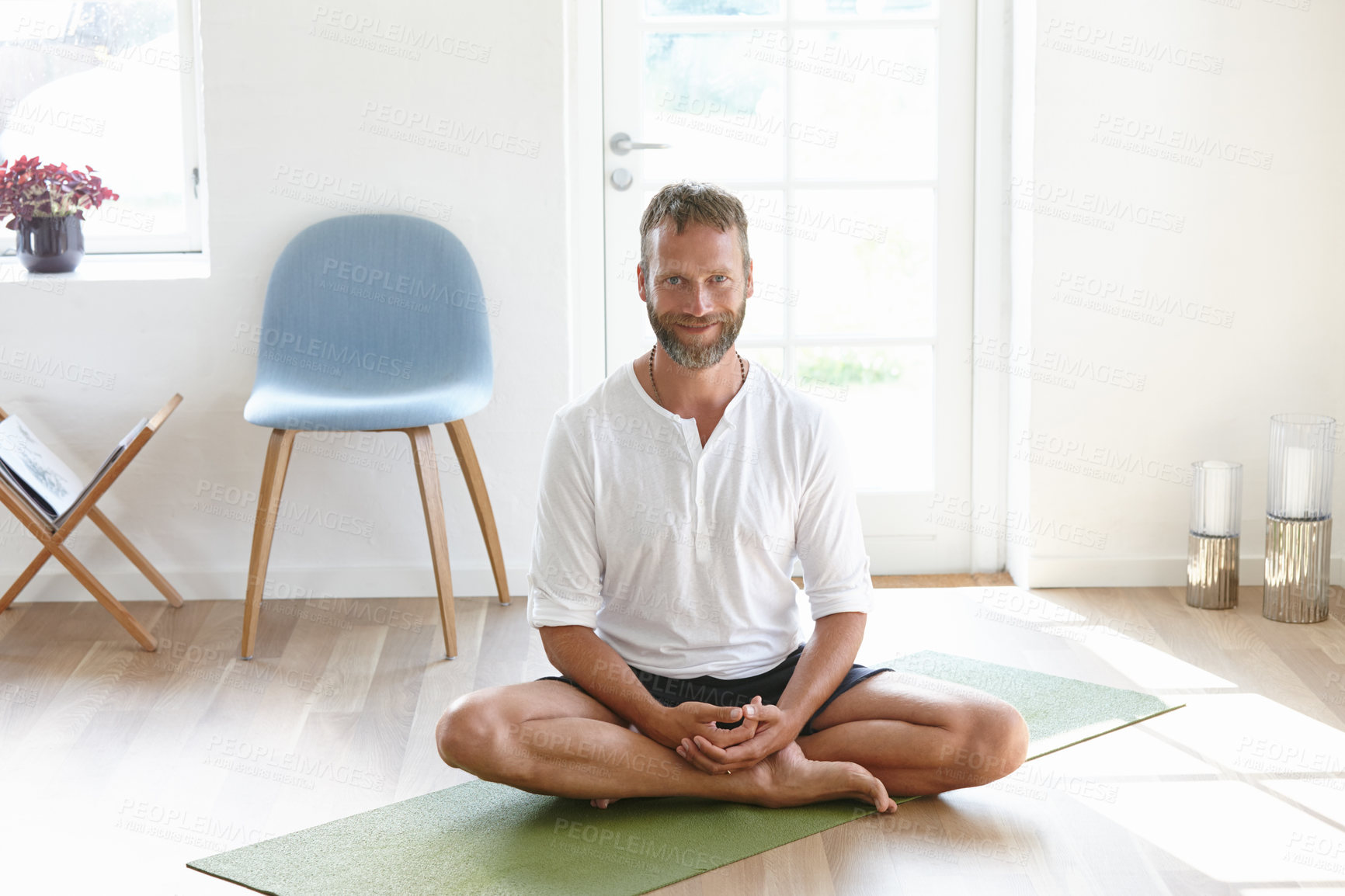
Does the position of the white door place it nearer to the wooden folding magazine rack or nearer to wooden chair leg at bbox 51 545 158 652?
the wooden folding magazine rack

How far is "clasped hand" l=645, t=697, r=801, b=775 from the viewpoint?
2135 millimetres

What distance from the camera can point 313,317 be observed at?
10.9 feet

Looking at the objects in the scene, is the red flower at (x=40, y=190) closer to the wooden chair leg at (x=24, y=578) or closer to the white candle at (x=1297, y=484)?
the wooden chair leg at (x=24, y=578)

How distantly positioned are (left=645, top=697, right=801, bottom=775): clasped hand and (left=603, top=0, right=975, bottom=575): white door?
1.57 m

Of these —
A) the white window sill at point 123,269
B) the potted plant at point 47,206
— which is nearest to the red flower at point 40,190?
the potted plant at point 47,206

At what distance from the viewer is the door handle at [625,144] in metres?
3.56

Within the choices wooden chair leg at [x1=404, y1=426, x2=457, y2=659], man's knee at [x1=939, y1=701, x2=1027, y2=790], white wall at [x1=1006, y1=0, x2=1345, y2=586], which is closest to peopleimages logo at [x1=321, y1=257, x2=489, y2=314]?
wooden chair leg at [x1=404, y1=426, x2=457, y2=659]

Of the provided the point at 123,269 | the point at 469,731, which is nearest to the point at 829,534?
the point at 469,731

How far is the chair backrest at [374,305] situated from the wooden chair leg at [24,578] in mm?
645

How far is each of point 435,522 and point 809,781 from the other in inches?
48.1

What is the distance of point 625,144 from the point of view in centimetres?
356

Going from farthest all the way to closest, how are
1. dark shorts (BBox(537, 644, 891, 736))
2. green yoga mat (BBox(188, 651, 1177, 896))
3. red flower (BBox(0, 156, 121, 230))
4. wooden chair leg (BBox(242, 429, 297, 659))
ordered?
red flower (BBox(0, 156, 121, 230)) < wooden chair leg (BBox(242, 429, 297, 659)) < dark shorts (BBox(537, 644, 891, 736)) < green yoga mat (BBox(188, 651, 1177, 896))

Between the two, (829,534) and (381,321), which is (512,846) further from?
(381,321)

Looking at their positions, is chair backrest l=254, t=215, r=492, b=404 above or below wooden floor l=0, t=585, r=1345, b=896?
above
